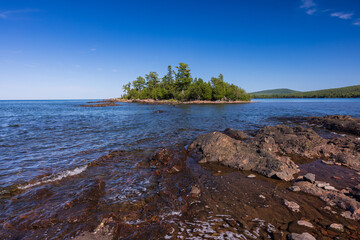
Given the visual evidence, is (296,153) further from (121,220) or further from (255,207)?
(121,220)

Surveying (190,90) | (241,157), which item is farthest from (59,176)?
(190,90)

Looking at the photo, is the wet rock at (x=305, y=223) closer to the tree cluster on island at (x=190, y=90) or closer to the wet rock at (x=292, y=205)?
the wet rock at (x=292, y=205)

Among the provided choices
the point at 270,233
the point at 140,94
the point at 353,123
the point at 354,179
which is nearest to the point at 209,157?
the point at 270,233

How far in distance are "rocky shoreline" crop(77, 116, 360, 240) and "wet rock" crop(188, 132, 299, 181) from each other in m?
0.04

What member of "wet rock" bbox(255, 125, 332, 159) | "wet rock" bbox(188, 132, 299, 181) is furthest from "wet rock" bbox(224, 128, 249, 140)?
"wet rock" bbox(188, 132, 299, 181)

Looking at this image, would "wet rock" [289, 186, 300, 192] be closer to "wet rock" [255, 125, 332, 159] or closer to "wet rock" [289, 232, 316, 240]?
"wet rock" [289, 232, 316, 240]

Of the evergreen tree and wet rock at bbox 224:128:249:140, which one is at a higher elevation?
the evergreen tree

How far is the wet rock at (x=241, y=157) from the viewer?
24.1ft

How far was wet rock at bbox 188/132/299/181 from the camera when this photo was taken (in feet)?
24.1

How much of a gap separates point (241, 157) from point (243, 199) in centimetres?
350

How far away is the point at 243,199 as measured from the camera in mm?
5426

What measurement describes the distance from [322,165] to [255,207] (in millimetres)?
6080

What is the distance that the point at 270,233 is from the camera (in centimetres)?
396

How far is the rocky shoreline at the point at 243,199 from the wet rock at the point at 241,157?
1.7 inches
